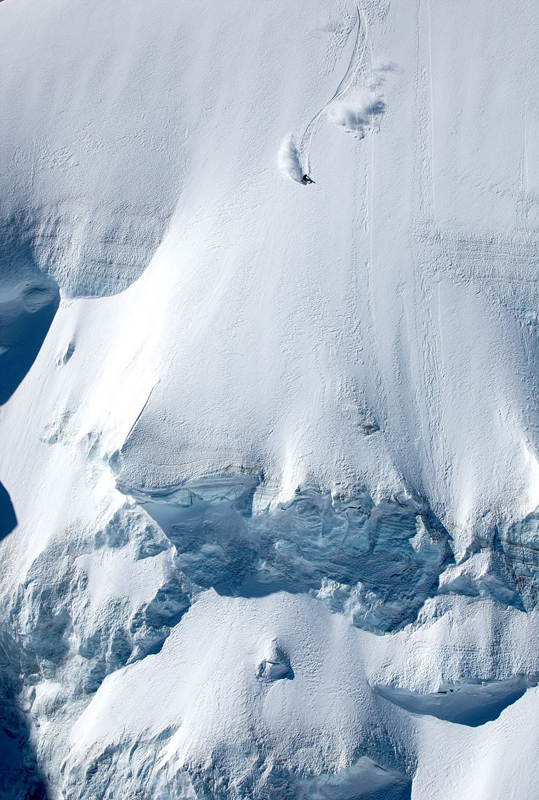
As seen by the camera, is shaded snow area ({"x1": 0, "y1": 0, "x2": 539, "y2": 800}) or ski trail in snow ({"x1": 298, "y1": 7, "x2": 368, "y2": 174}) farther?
ski trail in snow ({"x1": 298, "y1": 7, "x2": 368, "y2": 174})

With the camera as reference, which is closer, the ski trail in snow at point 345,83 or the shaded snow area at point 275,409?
the shaded snow area at point 275,409

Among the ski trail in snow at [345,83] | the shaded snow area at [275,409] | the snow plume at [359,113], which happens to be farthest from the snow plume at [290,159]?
the snow plume at [359,113]

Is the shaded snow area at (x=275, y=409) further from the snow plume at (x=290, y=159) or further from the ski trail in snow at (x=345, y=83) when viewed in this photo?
the snow plume at (x=290, y=159)

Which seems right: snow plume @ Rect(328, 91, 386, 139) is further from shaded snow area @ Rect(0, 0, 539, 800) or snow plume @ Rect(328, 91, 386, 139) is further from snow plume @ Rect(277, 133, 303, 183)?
snow plume @ Rect(277, 133, 303, 183)

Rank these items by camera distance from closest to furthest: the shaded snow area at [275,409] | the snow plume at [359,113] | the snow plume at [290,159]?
1. the shaded snow area at [275,409]
2. the snow plume at [290,159]
3. the snow plume at [359,113]

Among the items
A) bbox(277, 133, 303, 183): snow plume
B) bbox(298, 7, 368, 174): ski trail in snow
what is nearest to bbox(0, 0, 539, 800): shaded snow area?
bbox(298, 7, 368, 174): ski trail in snow

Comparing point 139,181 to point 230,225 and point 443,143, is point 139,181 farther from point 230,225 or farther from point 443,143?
point 443,143

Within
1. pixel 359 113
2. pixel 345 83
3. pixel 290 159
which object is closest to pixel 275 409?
pixel 290 159
